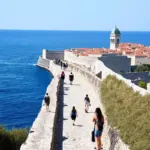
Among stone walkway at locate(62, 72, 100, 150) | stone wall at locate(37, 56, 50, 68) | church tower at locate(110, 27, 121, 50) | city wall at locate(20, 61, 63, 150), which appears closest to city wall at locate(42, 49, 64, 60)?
stone wall at locate(37, 56, 50, 68)

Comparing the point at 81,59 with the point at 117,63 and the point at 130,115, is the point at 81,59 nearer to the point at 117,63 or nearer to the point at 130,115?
the point at 117,63

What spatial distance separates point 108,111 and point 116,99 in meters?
1.08

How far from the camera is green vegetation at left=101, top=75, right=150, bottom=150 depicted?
994cm

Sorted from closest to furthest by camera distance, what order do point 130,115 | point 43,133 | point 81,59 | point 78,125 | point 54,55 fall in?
point 130,115 → point 43,133 → point 78,125 → point 81,59 → point 54,55

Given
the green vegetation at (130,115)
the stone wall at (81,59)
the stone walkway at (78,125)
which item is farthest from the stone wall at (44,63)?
the green vegetation at (130,115)

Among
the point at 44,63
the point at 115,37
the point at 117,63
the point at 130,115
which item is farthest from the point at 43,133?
the point at 115,37

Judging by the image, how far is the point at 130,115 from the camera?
1172 centimetres

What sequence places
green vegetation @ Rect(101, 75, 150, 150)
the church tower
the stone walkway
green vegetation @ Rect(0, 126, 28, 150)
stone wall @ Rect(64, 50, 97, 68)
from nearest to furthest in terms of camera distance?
green vegetation @ Rect(101, 75, 150, 150) → the stone walkway → green vegetation @ Rect(0, 126, 28, 150) → stone wall @ Rect(64, 50, 97, 68) → the church tower

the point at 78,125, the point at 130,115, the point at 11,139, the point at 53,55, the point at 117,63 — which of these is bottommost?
the point at 53,55

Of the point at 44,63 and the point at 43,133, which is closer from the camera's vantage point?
the point at 43,133

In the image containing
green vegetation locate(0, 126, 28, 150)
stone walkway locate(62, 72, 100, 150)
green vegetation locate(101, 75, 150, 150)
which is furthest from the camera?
green vegetation locate(0, 126, 28, 150)

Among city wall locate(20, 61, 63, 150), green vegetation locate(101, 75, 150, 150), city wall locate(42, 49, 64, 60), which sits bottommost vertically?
city wall locate(42, 49, 64, 60)

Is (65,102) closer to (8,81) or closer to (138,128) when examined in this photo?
(138,128)

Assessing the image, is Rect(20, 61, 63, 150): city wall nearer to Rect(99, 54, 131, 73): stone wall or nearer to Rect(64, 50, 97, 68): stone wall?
Rect(99, 54, 131, 73): stone wall
